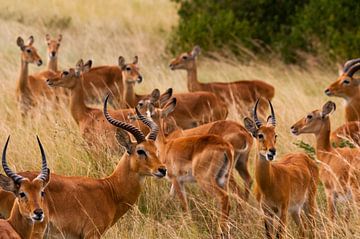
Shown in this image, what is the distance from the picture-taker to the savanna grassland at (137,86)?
6574 millimetres

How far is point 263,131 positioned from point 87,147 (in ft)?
6.12

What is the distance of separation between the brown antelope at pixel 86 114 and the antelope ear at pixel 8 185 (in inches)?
106

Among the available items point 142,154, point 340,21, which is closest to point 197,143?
point 142,154

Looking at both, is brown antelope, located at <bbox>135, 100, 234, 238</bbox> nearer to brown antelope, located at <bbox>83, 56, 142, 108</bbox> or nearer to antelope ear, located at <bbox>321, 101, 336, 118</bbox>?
antelope ear, located at <bbox>321, 101, 336, 118</bbox>

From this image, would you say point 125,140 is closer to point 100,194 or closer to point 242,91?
point 100,194

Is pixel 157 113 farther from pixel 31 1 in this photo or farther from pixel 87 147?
pixel 31 1

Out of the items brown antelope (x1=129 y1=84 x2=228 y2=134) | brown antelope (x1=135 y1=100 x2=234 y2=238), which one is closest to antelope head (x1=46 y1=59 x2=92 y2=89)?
brown antelope (x1=129 y1=84 x2=228 y2=134)

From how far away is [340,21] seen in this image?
1471 cm

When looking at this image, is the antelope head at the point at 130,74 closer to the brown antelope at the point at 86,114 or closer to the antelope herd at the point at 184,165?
the antelope herd at the point at 184,165

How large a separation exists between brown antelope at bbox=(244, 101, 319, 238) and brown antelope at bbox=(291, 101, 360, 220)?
23 cm

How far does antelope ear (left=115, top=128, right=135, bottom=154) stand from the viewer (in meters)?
6.01

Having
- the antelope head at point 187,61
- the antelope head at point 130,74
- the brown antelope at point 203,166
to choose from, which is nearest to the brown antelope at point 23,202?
the brown antelope at point 203,166

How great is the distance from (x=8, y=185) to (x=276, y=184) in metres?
2.27

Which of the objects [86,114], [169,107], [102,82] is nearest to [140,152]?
[169,107]
